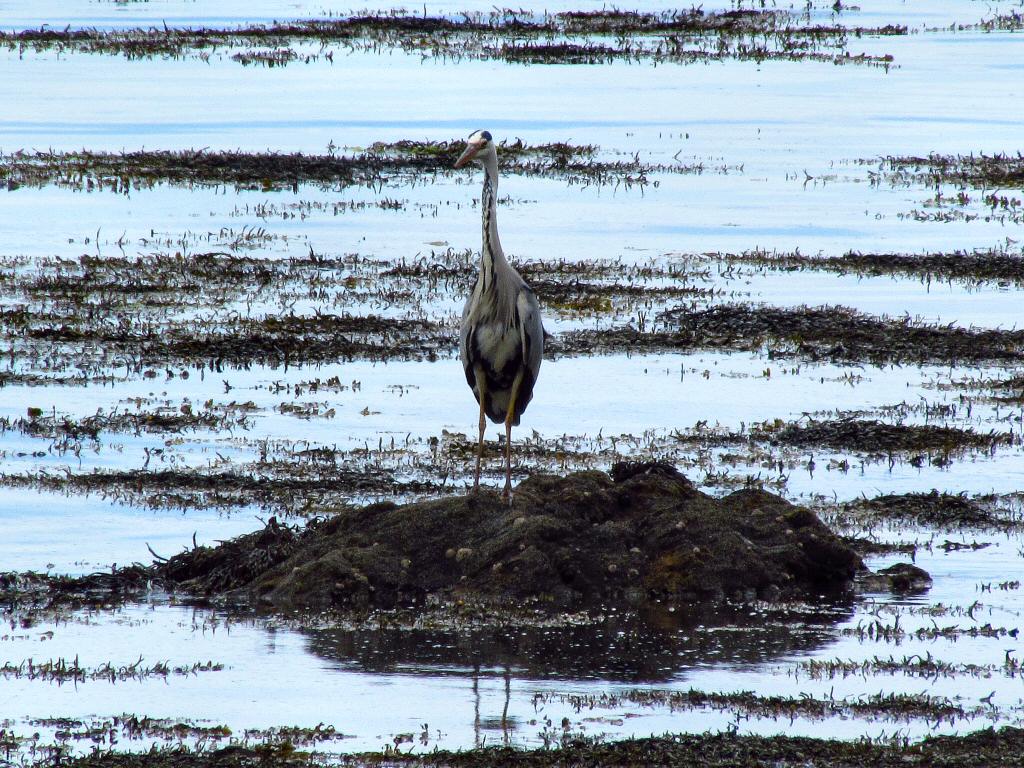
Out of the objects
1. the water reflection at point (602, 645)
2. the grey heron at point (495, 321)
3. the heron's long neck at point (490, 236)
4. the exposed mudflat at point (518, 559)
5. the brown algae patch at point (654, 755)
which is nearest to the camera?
the brown algae patch at point (654, 755)

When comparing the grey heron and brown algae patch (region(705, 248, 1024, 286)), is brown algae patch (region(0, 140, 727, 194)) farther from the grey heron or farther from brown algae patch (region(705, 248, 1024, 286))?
the grey heron

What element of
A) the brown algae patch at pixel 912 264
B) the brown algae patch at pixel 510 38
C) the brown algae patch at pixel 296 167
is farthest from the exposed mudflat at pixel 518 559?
the brown algae patch at pixel 510 38

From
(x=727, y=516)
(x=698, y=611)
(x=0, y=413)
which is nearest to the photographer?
(x=698, y=611)

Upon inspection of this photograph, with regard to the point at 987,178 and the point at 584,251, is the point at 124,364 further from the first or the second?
the point at 987,178

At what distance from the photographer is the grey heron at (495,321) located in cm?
1148

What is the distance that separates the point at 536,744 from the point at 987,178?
23.5 metres

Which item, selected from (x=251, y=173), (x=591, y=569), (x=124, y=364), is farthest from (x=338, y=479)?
(x=251, y=173)

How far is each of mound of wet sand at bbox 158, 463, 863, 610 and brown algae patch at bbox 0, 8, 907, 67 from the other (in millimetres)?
35011

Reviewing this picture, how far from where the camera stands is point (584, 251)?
76.3 ft

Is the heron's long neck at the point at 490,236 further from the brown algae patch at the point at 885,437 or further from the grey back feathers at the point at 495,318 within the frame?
the brown algae patch at the point at 885,437

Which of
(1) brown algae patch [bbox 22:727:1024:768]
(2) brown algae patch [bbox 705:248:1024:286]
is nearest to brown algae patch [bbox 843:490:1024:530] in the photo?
(1) brown algae patch [bbox 22:727:1024:768]

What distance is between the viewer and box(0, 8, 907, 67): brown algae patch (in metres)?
45.6

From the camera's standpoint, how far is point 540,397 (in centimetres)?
1623

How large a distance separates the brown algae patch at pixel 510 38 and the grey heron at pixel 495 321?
33.9 metres
